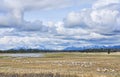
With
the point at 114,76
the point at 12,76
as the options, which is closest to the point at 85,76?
the point at 114,76

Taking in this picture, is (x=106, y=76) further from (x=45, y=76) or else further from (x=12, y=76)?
(x=12, y=76)

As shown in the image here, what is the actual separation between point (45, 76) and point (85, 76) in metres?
4.57

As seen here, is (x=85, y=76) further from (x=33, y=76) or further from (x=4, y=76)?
(x=4, y=76)

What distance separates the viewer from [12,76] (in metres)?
39.0

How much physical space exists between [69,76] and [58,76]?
1501 millimetres

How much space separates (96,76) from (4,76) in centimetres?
1060

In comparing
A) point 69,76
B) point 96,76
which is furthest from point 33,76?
point 96,76

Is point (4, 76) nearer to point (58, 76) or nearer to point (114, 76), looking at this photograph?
point (58, 76)

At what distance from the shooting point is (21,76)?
39375mm

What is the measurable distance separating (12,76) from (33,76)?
260 centimetres

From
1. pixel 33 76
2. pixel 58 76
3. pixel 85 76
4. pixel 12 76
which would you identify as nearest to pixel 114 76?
pixel 85 76

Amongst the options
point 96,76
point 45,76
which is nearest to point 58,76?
point 45,76

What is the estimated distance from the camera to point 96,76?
38.3 m

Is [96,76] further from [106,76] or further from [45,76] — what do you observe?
[45,76]
